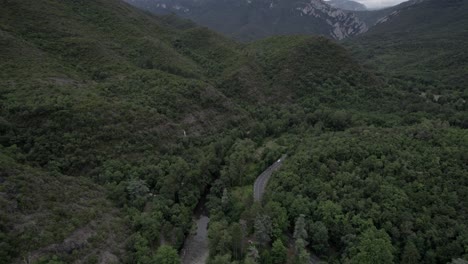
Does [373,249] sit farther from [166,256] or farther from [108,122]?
[108,122]

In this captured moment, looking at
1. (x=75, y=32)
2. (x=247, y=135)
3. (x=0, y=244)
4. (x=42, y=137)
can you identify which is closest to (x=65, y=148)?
(x=42, y=137)

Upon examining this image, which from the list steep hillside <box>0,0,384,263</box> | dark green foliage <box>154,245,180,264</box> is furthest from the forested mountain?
steep hillside <box>0,0,384,263</box>

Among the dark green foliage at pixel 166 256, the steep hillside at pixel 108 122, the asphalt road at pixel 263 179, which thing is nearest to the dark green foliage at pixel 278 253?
the asphalt road at pixel 263 179

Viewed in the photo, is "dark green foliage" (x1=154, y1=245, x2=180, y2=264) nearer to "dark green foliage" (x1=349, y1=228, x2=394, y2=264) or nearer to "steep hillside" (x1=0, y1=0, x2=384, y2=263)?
"steep hillside" (x1=0, y1=0, x2=384, y2=263)

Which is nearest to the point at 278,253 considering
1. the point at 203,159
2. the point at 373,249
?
the point at 373,249

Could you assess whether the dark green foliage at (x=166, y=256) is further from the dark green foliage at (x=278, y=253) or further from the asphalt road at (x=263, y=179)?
the asphalt road at (x=263, y=179)

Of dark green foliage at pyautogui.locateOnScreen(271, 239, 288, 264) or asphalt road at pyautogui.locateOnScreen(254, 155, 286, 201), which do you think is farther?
asphalt road at pyautogui.locateOnScreen(254, 155, 286, 201)

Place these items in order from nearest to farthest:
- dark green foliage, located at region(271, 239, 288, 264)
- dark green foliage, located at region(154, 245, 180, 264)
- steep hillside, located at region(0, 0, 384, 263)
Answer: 1. dark green foliage, located at region(154, 245, 180, 264)
2. dark green foliage, located at region(271, 239, 288, 264)
3. steep hillside, located at region(0, 0, 384, 263)

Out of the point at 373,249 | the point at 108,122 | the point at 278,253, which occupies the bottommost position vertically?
the point at 278,253
